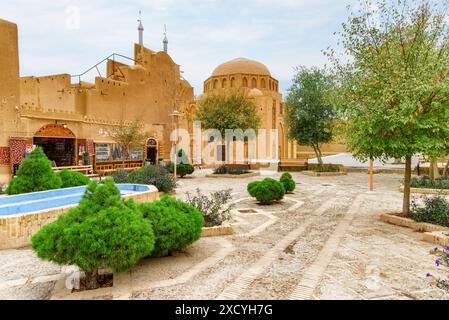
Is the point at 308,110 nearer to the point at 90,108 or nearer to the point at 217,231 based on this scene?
the point at 90,108

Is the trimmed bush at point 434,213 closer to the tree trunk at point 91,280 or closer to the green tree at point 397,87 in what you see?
the green tree at point 397,87

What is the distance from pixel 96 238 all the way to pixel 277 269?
277 cm

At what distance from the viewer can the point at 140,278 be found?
4.68m

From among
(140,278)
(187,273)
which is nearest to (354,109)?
(187,273)

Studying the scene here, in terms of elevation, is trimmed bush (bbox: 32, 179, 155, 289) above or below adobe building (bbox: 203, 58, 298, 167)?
below

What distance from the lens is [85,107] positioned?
65.4ft

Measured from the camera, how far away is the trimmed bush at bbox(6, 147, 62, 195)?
924 centimetres

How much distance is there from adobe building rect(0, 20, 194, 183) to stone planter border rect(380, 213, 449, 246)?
A: 1558 cm

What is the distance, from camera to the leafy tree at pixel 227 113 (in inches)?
867

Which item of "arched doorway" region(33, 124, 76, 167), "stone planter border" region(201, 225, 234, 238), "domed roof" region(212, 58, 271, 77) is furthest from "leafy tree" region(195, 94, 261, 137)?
"domed roof" region(212, 58, 271, 77)

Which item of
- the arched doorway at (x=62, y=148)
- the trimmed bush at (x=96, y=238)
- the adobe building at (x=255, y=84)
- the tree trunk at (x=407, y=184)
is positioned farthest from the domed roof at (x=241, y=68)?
the trimmed bush at (x=96, y=238)

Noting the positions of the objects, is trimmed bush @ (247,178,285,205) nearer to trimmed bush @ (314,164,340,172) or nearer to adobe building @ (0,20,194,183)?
adobe building @ (0,20,194,183)
